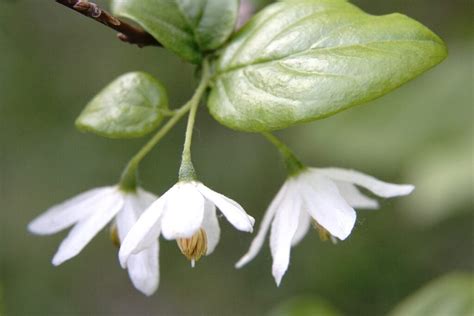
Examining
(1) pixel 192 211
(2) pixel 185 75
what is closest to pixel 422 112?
(2) pixel 185 75

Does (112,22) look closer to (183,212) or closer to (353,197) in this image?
(183,212)

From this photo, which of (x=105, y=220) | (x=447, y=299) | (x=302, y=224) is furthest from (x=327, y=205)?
(x=447, y=299)

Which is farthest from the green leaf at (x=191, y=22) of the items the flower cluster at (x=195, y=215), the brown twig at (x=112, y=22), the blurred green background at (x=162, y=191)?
the blurred green background at (x=162, y=191)

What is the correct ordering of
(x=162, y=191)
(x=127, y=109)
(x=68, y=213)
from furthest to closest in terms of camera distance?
(x=162, y=191)
(x=68, y=213)
(x=127, y=109)

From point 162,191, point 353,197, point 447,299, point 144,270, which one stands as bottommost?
point 162,191

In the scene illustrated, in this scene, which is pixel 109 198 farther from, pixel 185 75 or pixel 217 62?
pixel 185 75

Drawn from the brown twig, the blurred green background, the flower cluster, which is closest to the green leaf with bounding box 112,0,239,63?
the brown twig

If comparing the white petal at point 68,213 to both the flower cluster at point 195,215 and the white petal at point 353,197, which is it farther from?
the white petal at point 353,197
